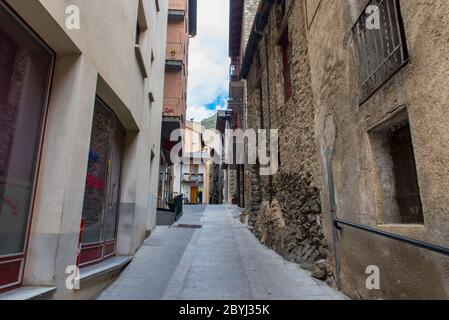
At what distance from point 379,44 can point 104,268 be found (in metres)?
4.39

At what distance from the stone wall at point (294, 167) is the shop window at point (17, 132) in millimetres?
3830

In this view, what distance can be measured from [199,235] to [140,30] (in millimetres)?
5385

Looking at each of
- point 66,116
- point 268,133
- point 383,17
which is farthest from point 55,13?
point 268,133

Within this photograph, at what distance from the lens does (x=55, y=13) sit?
2.65 m

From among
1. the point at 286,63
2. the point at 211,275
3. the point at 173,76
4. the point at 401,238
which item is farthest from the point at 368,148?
the point at 173,76

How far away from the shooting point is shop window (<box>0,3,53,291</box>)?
8.30 ft

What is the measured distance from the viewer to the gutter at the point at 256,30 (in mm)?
8670

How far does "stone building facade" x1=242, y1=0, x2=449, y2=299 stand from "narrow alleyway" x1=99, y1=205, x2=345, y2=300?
1.31 feet

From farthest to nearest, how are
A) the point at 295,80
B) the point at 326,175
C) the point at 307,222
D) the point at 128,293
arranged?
the point at 295,80, the point at 307,222, the point at 326,175, the point at 128,293

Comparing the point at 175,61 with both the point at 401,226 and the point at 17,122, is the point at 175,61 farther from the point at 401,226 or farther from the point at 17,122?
the point at 401,226

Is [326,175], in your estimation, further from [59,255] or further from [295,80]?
[59,255]

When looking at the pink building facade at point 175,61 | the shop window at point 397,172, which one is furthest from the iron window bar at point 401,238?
the pink building facade at point 175,61

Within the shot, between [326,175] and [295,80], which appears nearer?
[326,175]

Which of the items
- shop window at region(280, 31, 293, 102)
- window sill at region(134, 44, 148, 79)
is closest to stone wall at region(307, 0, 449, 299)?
shop window at region(280, 31, 293, 102)
